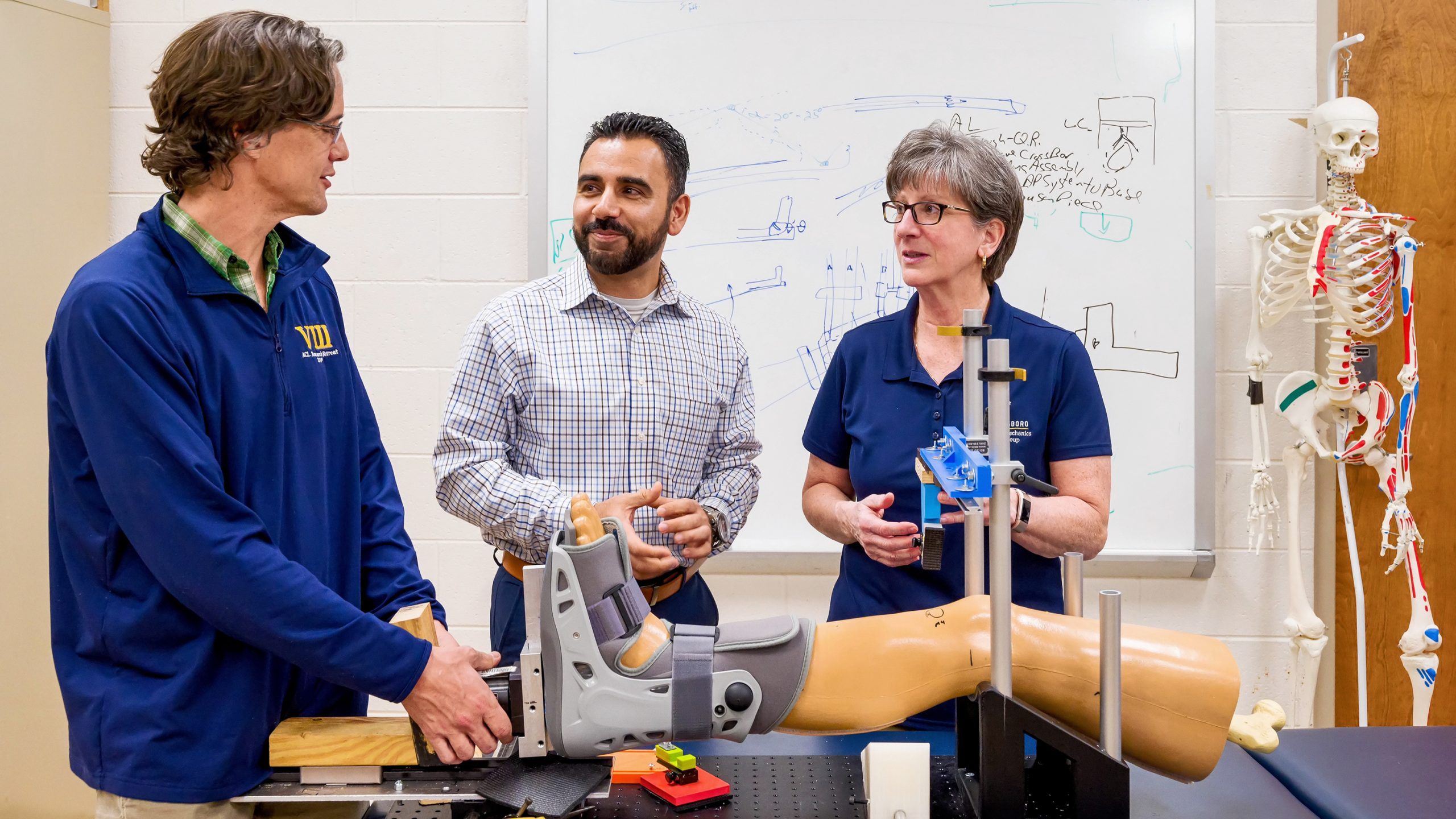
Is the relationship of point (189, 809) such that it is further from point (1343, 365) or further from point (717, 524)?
point (1343, 365)

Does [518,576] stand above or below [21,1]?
below

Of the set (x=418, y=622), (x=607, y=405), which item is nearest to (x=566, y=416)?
(x=607, y=405)

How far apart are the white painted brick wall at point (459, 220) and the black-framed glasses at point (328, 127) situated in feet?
4.48

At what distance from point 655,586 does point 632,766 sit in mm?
546

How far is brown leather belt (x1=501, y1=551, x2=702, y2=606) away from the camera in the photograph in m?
1.89

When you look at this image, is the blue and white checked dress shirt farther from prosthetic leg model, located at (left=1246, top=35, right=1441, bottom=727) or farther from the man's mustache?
prosthetic leg model, located at (left=1246, top=35, right=1441, bottom=727)

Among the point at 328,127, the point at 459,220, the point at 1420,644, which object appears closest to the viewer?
the point at 328,127

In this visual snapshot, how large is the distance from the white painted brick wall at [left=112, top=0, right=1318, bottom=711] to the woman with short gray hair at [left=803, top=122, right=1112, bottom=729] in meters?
1.00

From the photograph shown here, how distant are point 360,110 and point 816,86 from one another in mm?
1199

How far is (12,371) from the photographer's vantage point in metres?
2.57

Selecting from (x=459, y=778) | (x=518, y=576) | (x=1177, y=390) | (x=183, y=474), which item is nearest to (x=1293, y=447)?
(x=1177, y=390)

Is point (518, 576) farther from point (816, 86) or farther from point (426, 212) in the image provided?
point (816, 86)

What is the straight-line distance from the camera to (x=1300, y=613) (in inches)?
105

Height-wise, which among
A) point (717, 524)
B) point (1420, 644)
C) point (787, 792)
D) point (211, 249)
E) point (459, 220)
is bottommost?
point (1420, 644)
